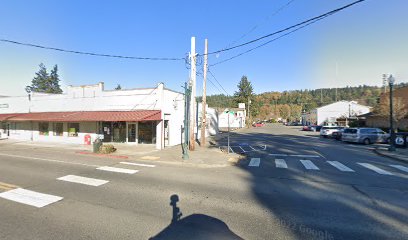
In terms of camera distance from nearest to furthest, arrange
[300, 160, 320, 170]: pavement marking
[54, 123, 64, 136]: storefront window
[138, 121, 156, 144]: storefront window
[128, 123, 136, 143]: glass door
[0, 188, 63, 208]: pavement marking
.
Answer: [0, 188, 63, 208]: pavement marking < [300, 160, 320, 170]: pavement marking < [138, 121, 156, 144]: storefront window < [128, 123, 136, 143]: glass door < [54, 123, 64, 136]: storefront window

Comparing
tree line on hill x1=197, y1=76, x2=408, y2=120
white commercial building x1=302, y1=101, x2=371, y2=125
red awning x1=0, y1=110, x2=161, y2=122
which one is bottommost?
red awning x1=0, y1=110, x2=161, y2=122

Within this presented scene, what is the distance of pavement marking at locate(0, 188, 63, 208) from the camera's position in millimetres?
6536

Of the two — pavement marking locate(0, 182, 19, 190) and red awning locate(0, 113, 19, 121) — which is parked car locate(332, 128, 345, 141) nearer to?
pavement marking locate(0, 182, 19, 190)

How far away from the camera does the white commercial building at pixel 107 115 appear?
18622 millimetres

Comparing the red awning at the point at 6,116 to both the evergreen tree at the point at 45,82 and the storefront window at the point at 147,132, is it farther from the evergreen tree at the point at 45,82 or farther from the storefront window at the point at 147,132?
the evergreen tree at the point at 45,82

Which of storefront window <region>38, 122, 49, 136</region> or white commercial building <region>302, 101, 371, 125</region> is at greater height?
white commercial building <region>302, 101, 371, 125</region>

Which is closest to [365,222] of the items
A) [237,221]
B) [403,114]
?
[237,221]

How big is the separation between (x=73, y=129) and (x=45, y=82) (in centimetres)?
7646

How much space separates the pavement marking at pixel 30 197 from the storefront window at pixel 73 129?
1569 cm

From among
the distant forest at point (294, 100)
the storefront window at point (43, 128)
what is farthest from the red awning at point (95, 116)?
the distant forest at point (294, 100)

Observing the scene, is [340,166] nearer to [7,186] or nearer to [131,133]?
[7,186]

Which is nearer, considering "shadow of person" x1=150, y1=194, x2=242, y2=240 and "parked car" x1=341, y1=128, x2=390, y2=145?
"shadow of person" x1=150, y1=194, x2=242, y2=240

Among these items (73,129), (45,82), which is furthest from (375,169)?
(45,82)

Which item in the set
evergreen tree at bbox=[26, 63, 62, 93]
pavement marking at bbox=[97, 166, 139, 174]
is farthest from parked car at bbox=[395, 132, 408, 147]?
evergreen tree at bbox=[26, 63, 62, 93]
